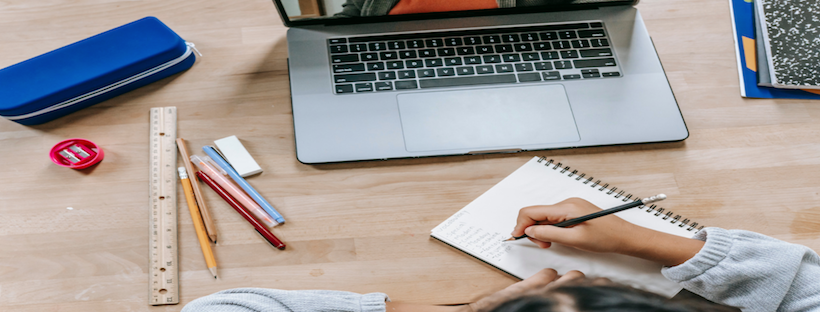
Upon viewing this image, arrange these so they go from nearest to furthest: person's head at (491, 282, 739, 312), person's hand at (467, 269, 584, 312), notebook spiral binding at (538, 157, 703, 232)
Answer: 1. person's head at (491, 282, 739, 312)
2. person's hand at (467, 269, 584, 312)
3. notebook spiral binding at (538, 157, 703, 232)

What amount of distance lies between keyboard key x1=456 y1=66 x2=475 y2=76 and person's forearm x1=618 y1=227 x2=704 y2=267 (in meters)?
0.32

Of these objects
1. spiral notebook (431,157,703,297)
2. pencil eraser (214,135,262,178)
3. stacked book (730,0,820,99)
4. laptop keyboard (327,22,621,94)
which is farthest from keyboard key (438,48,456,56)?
stacked book (730,0,820,99)

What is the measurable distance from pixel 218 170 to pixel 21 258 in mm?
248

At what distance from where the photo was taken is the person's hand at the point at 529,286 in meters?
0.53

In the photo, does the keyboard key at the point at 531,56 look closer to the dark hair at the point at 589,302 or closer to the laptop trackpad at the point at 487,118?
the laptop trackpad at the point at 487,118

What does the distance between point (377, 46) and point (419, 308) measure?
40 cm

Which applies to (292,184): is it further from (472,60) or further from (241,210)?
(472,60)

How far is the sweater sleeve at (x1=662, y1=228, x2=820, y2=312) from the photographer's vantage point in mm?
565

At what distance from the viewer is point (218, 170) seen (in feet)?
2.23

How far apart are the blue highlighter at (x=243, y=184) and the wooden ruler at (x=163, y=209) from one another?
5cm

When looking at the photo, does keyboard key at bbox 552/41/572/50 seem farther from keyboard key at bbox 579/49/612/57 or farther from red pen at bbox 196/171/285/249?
red pen at bbox 196/171/285/249

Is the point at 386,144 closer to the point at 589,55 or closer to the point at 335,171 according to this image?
the point at 335,171

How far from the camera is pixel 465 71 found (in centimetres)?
75

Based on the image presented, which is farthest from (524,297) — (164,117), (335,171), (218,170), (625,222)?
(164,117)
